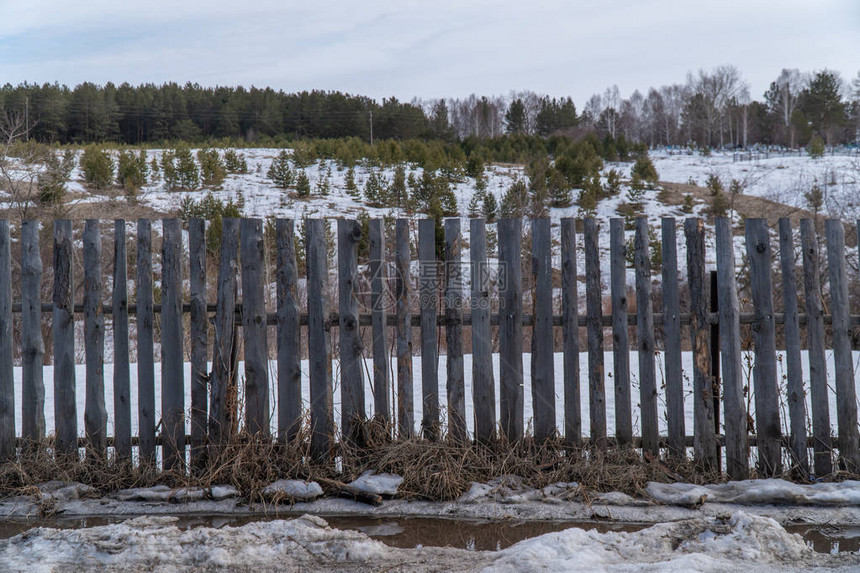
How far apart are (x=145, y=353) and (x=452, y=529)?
8.53ft

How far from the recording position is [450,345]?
469cm

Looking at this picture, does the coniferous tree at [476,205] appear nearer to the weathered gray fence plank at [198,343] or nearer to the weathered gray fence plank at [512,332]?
the weathered gray fence plank at [512,332]

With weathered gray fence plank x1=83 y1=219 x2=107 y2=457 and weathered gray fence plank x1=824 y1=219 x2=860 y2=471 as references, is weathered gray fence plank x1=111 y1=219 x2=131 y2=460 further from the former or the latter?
weathered gray fence plank x1=824 y1=219 x2=860 y2=471

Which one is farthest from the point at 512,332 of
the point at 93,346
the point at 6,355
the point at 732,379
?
the point at 6,355

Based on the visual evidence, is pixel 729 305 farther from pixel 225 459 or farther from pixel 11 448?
pixel 11 448

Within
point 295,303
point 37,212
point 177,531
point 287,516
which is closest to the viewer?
point 177,531

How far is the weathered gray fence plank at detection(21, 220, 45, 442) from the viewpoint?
15.4 ft

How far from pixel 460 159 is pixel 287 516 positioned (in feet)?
95.1

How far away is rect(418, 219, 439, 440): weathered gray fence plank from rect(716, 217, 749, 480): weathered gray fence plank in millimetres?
2102

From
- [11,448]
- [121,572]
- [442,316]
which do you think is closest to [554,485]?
[442,316]

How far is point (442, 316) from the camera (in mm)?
4773

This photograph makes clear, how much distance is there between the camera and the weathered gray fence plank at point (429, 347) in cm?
462

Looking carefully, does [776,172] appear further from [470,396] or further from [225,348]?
[225,348]

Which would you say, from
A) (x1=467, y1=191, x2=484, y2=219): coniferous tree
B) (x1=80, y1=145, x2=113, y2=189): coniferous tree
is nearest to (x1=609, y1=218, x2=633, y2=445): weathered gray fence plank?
(x1=467, y1=191, x2=484, y2=219): coniferous tree
